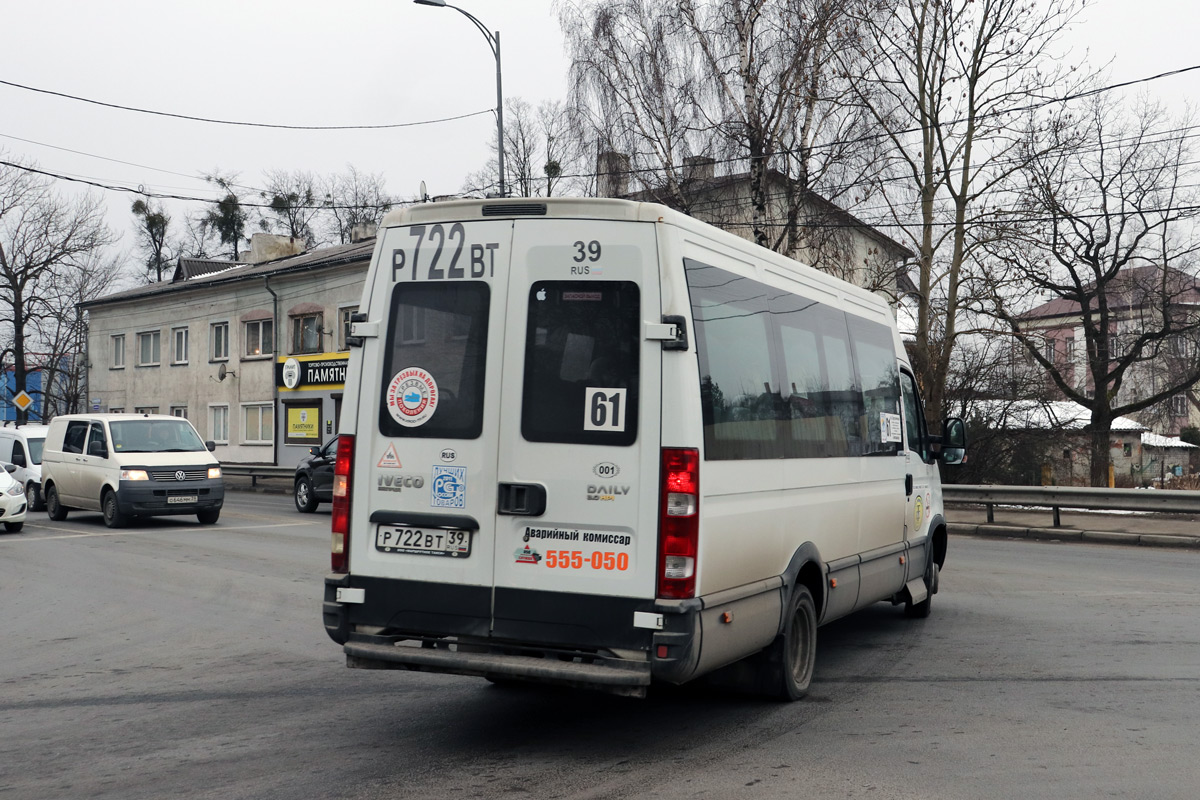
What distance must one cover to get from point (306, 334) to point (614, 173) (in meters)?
16.5

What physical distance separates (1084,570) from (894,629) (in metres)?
5.03

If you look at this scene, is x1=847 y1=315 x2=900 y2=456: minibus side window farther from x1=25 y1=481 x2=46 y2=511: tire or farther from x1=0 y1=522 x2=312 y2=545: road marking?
x1=25 y1=481 x2=46 y2=511: tire

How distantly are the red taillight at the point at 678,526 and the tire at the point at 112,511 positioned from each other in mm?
16298

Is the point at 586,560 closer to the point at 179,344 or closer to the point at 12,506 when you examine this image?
the point at 12,506

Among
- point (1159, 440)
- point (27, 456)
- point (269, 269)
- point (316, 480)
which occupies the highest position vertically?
point (269, 269)

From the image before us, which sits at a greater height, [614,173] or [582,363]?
[614,173]

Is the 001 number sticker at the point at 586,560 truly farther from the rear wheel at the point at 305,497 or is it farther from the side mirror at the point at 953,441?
the rear wheel at the point at 305,497

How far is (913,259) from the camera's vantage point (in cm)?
2578

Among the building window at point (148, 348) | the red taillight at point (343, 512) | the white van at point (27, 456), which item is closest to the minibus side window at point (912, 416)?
the red taillight at point (343, 512)

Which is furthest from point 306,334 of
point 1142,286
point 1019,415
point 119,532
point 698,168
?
point 1142,286

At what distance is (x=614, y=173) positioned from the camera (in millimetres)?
28281

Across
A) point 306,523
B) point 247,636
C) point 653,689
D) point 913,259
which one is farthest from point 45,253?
point 653,689

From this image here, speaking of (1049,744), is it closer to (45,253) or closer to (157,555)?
(157,555)

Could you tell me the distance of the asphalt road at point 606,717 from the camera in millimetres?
5133
